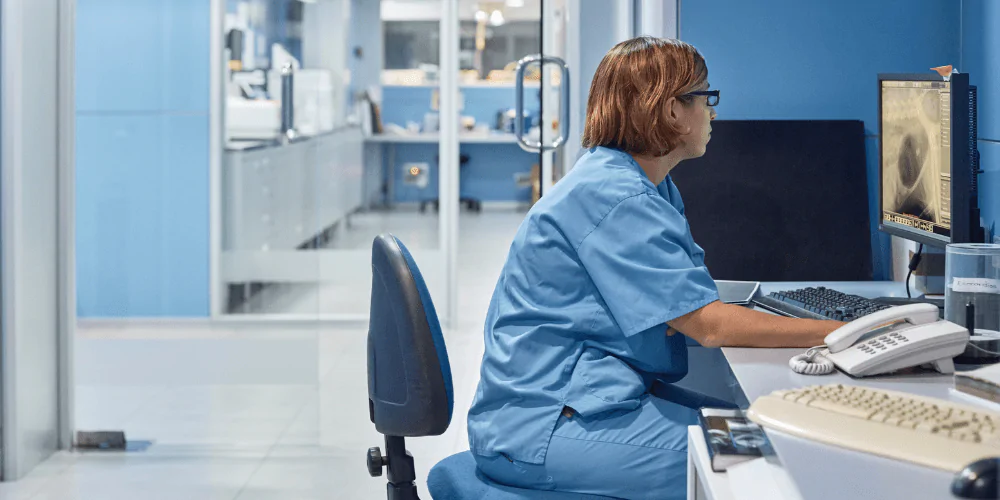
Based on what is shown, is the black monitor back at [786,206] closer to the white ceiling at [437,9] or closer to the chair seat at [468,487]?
the chair seat at [468,487]

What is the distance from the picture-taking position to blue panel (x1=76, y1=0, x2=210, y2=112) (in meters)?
3.64

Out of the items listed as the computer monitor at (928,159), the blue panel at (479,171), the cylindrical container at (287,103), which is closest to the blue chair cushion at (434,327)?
the computer monitor at (928,159)

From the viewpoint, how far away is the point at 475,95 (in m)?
6.06

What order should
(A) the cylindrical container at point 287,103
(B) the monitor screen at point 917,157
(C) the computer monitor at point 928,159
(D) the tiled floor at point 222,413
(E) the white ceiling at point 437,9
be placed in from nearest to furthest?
(C) the computer monitor at point 928,159 < (B) the monitor screen at point 917,157 < (D) the tiled floor at point 222,413 < (A) the cylindrical container at point 287,103 < (E) the white ceiling at point 437,9

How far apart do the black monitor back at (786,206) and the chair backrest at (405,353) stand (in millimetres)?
1071

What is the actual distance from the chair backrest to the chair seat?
6 centimetres

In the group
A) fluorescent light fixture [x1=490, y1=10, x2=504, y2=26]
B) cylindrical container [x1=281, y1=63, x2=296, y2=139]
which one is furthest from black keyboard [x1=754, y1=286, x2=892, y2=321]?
fluorescent light fixture [x1=490, y1=10, x2=504, y2=26]

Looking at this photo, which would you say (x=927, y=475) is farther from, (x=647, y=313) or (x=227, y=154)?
(x=227, y=154)

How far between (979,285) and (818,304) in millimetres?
264

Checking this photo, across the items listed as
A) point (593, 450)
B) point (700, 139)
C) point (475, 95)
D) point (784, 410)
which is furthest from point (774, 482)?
point (475, 95)

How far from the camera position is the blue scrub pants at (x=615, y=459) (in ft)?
4.98

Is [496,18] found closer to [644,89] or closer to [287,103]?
[287,103]

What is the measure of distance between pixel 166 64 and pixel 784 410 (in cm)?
329

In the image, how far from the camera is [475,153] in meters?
7.15
